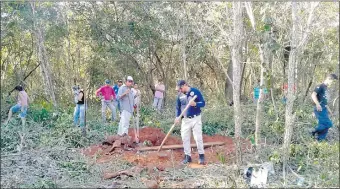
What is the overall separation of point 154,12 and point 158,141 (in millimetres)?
8535

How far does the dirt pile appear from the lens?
23.3 feet

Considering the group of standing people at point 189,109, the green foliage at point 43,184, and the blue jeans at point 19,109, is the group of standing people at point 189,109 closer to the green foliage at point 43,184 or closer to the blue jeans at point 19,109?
the blue jeans at point 19,109

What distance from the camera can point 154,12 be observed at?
16.0 meters

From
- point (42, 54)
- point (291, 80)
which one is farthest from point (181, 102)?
point (42, 54)

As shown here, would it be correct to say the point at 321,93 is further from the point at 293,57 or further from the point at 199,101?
the point at 199,101

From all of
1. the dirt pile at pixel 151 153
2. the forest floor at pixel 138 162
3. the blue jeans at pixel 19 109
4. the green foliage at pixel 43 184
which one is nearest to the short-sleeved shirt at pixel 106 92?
the forest floor at pixel 138 162

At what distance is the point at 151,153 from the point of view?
766 cm

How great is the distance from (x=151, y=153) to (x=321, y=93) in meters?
3.72

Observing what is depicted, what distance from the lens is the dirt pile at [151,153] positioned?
7.10 m

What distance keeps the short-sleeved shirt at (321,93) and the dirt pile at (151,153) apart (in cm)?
179

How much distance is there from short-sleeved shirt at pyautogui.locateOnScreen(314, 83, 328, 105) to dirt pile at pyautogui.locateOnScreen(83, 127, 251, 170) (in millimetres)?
1787

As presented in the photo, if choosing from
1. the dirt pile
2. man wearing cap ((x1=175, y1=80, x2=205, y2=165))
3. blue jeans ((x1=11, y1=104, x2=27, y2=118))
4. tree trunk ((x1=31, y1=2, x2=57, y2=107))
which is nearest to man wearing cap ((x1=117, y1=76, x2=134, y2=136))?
the dirt pile

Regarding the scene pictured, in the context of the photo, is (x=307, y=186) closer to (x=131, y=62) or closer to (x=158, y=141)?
(x=158, y=141)

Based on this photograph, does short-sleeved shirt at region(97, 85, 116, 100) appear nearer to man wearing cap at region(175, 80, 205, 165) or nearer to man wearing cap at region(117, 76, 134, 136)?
man wearing cap at region(117, 76, 134, 136)
